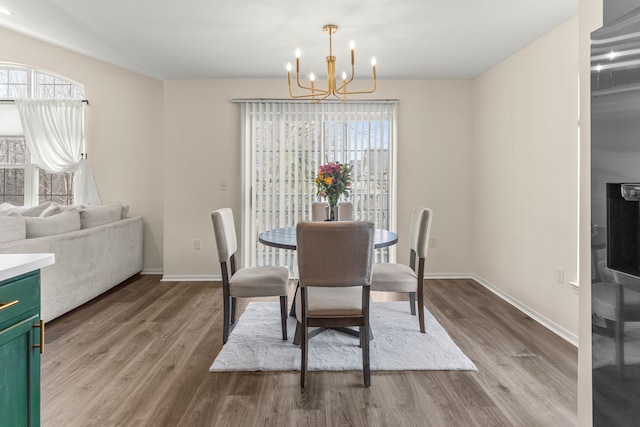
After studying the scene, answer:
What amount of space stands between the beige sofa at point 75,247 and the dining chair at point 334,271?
7.31 feet

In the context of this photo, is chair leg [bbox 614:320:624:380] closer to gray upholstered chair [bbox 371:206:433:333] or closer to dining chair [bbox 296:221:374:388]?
dining chair [bbox 296:221:374:388]

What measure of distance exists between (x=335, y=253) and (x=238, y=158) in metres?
2.93

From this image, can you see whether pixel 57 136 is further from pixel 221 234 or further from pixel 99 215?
pixel 221 234

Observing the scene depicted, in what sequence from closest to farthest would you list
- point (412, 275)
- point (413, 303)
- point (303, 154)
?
point (412, 275), point (413, 303), point (303, 154)

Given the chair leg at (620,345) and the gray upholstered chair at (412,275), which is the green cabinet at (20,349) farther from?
the gray upholstered chair at (412,275)

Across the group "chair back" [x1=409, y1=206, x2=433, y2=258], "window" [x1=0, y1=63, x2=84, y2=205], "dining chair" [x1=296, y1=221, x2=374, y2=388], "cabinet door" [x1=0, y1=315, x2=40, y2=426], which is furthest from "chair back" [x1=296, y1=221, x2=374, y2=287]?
"window" [x1=0, y1=63, x2=84, y2=205]

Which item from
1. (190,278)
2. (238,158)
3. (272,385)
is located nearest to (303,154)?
(238,158)

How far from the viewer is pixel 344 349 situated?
8.66 ft

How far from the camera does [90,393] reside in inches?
82.7

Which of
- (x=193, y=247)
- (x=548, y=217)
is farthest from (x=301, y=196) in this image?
(x=548, y=217)

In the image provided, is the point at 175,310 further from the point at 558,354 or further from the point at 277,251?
the point at 558,354

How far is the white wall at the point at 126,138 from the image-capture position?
504 centimetres

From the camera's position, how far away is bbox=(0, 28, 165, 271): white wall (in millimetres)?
5039

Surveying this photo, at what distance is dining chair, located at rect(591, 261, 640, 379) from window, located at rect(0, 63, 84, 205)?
581 centimetres
